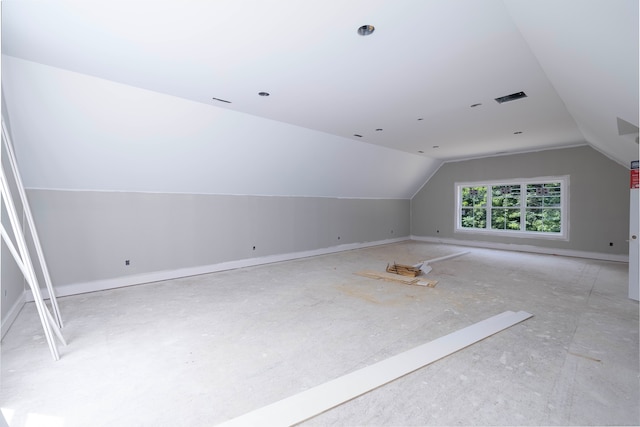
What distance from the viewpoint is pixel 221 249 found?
5391 millimetres

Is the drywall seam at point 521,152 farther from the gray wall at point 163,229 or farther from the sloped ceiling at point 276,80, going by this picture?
the gray wall at point 163,229

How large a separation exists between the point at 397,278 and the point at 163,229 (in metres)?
3.89

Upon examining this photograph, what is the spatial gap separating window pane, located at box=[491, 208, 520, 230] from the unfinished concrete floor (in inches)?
135

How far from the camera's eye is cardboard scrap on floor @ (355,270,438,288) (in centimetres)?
438

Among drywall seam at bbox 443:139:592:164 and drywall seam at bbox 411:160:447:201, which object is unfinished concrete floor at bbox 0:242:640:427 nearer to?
drywall seam at bbox 443:139:592:164

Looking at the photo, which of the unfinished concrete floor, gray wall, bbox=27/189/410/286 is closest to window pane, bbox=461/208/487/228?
the unfinished concrete floor

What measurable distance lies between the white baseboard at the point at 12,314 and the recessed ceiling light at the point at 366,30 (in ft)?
13.4

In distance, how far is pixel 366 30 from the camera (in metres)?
2.21

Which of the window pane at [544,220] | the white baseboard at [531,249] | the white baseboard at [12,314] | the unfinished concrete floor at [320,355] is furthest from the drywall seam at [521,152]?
the white baseboard at [12,314]

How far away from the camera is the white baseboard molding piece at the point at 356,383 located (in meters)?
1.67

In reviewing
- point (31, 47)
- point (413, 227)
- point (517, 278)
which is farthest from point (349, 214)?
point (31, 47)

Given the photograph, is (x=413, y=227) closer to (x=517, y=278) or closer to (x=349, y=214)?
(x=349, y=214)

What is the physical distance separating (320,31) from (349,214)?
5.78 m

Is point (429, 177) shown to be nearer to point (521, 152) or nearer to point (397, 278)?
point (521, 152)
